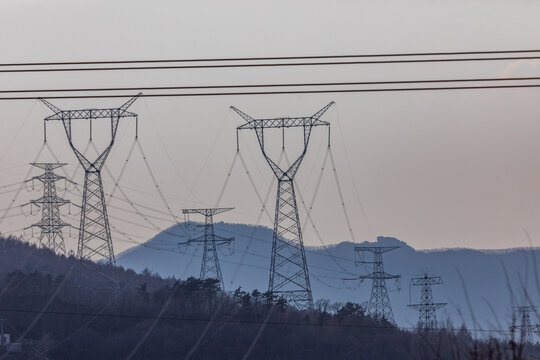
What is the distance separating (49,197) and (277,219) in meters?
29.0

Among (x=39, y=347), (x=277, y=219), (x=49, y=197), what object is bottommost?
(x=39, y=347)

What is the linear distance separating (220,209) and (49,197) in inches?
639

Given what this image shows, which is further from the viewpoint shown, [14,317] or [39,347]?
[14,317]

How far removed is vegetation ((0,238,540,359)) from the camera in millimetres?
83188

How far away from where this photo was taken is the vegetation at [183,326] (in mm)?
83188

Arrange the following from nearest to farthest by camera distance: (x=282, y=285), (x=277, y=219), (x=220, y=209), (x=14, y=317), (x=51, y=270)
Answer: (x=277, y=219)
(x=282, y=285)
(x=220, y=209)
(x=14, y=317)
(x=51, y=270)

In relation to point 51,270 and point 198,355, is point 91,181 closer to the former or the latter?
point 198,355

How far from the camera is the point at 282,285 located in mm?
67750

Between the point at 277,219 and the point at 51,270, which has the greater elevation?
the point at 51,270

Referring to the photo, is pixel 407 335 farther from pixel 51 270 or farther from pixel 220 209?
pixel 51 270

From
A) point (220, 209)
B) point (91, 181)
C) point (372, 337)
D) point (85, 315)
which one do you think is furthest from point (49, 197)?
point (372, 337)

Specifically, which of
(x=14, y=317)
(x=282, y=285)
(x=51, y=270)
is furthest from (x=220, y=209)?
(x=51, y=270)

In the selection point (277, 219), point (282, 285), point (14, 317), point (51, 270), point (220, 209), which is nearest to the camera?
point (277, 219)

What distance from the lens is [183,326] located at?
90.1 m
